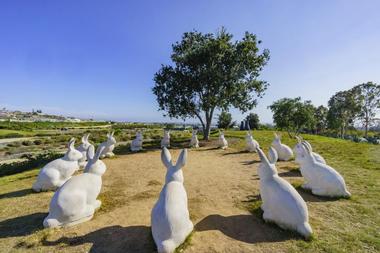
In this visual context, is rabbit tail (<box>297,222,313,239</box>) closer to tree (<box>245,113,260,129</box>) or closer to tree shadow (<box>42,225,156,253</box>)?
tree shadow (<box>42,225,156,253</box>)

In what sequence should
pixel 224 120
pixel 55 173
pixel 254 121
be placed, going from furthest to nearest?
pixel 254 121 < pixel 224 120 < pixel 55 173

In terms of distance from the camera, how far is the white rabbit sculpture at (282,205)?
Answer: 4863 mm

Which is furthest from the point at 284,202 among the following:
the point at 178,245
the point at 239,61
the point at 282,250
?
the point at 239,61

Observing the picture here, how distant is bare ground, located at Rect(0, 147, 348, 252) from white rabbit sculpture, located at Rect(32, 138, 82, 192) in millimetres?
344

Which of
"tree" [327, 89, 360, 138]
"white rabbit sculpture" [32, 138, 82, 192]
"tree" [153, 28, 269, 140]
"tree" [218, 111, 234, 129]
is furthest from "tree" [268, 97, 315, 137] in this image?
"tree" [327, 89, 360, 138]

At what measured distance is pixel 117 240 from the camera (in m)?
4.77

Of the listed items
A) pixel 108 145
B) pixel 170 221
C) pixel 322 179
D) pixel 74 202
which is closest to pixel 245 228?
pixel 170 221

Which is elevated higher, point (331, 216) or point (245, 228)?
point (331, 216)

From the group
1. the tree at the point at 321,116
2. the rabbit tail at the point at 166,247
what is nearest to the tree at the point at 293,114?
the rabbit tail at the point at 166,247

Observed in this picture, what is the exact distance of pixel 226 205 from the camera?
656cm

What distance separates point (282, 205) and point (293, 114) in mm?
23428

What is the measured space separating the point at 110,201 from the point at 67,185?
162cm

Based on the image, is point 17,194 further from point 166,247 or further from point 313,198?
point 313,198

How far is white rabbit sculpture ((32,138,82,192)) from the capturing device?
298 inches
